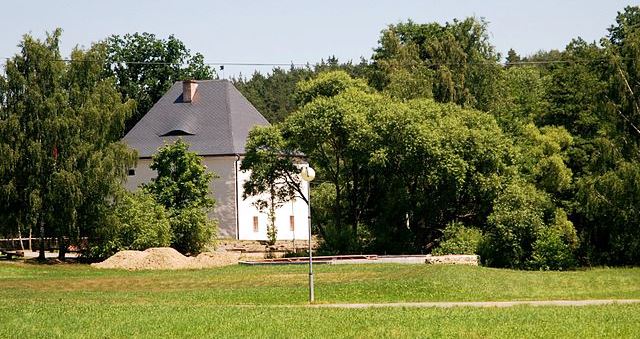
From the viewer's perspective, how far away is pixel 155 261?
49.4 metres

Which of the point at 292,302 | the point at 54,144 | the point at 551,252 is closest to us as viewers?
the point at 292,302

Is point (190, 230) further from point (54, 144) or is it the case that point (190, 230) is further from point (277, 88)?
point (277, 88)

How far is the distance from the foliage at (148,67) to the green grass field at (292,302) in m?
39.6

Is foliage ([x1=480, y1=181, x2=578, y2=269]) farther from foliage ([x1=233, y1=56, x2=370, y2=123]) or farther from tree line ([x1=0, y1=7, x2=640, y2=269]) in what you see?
foliage ([x1=233, y1=56, x2=370, y2=123])

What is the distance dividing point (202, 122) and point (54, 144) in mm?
22638

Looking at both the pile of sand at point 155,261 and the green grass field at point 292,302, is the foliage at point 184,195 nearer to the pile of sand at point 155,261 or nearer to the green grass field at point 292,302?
the pile of sand at point 155,261

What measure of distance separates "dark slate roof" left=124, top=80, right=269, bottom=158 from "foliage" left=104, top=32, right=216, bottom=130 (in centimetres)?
1135

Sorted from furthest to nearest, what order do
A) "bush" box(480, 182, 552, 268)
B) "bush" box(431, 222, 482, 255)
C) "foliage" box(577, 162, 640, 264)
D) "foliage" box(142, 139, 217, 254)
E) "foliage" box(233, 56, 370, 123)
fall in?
"foliage" box(233, 56, 370, 123)
"foliage" box(142, 139, 217, 254)
"bush" box(431, 222, 482, 255)
"bush" box(480, 182, 552, 268)
"foliage" box(577, 162, 640, 264)

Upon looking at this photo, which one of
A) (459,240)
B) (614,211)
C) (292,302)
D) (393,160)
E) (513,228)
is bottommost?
(292,302)

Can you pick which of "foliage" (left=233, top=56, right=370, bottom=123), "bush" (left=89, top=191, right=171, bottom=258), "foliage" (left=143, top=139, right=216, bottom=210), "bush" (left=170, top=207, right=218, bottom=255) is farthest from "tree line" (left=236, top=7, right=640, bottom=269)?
"foliage" (left=233, top=56, right=370, bottom=123)

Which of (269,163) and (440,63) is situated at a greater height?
(440,63)

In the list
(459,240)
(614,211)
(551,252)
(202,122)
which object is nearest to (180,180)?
(202,122)

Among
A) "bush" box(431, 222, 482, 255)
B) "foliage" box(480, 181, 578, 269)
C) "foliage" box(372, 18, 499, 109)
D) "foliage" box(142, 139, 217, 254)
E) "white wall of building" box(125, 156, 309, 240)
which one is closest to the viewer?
"foliage" box(480, 181, 578, 269)

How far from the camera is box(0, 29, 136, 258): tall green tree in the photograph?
52.5 metres
